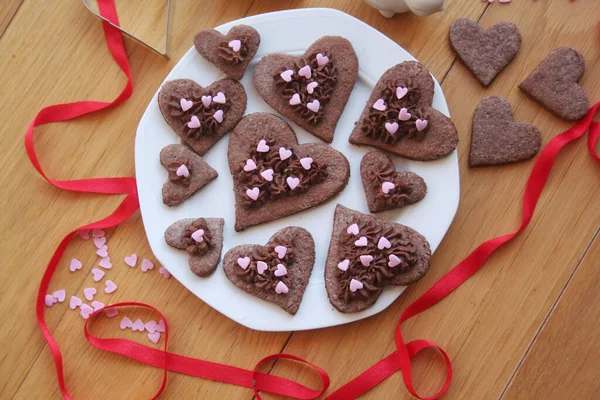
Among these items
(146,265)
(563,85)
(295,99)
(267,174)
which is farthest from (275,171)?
(563,85)

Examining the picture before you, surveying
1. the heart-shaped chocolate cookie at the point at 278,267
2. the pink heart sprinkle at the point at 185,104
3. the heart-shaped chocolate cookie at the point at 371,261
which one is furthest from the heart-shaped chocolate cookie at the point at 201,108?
the heart-shaped chocolate cookie at the point at 371,261

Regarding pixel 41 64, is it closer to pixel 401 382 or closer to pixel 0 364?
pixel 0 364

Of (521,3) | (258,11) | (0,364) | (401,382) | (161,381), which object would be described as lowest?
(0,364)

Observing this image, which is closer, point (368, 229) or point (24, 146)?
point (368, 229)

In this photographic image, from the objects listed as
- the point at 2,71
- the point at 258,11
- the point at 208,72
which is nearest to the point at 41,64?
the point at 2,71

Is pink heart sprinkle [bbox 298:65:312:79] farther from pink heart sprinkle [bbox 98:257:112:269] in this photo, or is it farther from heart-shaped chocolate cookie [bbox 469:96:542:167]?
pink heart sprinkle [bbox 98:257:112:269]

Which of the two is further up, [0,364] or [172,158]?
[172,158]

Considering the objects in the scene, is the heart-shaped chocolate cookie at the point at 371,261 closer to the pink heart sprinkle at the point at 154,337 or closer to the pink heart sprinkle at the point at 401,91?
the pink heart sprinkle at the point at 401,91
